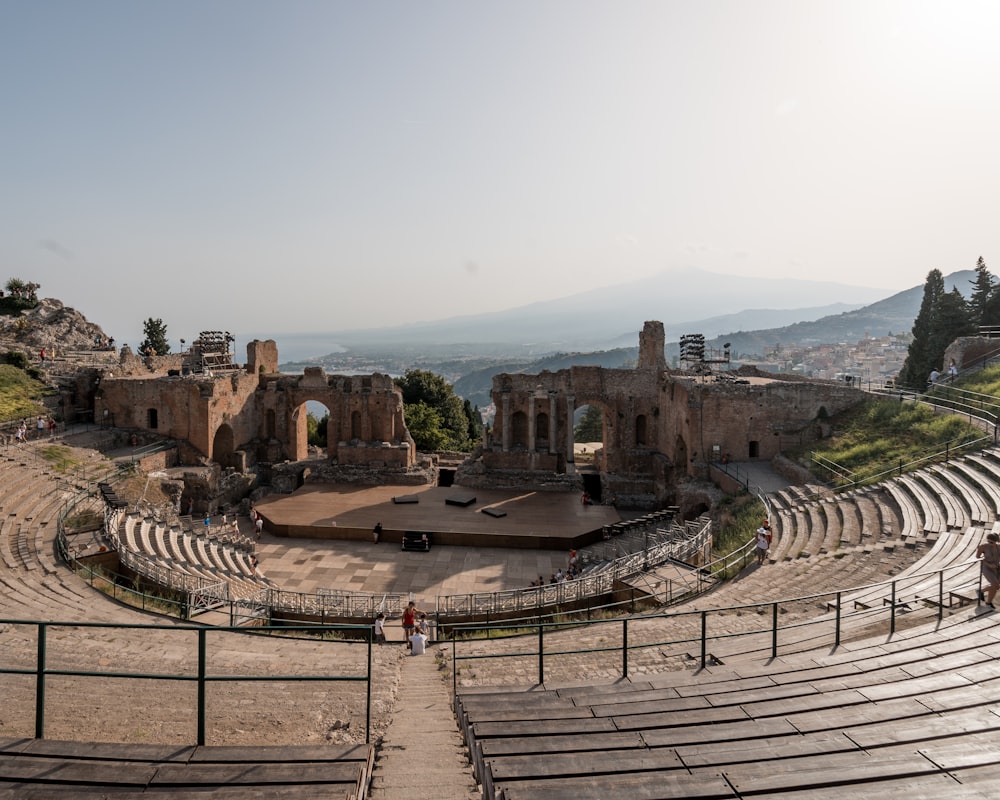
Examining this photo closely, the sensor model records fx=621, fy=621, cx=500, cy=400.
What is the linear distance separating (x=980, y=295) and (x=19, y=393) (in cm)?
5647

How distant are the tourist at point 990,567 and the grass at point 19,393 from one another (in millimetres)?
36442

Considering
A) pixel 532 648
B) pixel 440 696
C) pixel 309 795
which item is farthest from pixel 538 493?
pixel 309 795

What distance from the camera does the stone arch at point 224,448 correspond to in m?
34.4

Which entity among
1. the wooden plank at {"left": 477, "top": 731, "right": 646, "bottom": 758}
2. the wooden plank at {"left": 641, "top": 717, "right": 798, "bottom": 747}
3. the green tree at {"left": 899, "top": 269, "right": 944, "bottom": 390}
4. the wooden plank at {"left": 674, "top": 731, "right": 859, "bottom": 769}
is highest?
the green tree at {"left": 899, "top": 269, "right": 944, "bottom": 390}

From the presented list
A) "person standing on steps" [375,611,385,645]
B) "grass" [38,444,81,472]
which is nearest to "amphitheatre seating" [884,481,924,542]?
"person standing on steps" [375,611,385,645]

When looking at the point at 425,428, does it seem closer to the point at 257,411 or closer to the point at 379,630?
the point at 257,411

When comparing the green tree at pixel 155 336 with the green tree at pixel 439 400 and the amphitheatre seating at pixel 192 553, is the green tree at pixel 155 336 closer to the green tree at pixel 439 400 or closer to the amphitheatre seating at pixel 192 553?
the green tree at pixel 439 400

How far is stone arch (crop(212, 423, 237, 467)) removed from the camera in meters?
34.4

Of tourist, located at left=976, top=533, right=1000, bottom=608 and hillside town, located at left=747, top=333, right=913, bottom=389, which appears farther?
hillside town, located at left=747, top=333, right=913, bottom=389

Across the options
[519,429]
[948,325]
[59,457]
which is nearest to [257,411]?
[59,457]

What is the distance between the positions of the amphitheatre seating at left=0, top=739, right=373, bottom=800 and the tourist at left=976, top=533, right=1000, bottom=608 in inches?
382

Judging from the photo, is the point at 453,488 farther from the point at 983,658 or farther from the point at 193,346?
the point at 983,658

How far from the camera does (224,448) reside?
1361 inches

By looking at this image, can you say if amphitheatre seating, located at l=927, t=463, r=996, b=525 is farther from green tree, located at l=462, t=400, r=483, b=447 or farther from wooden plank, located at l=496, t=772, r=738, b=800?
green tree, located at l=462, t=400, r=483, b=447
